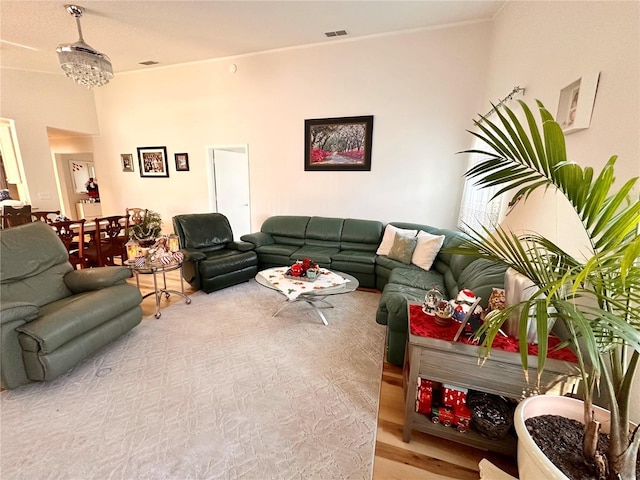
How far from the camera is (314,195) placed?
177 inches

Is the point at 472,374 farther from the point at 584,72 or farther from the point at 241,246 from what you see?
the point at 241,246

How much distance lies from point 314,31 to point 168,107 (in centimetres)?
308

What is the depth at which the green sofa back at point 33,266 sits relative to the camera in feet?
6.85

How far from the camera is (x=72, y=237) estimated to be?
3596 mm

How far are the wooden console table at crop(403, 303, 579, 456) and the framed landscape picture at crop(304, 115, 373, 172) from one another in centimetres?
318

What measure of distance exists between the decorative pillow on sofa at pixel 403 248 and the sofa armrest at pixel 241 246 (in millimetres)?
1996

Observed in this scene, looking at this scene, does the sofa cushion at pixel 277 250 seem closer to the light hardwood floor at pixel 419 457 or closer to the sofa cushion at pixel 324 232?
the sofa cushion at pixel 324 232

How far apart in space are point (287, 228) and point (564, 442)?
12.4 ft

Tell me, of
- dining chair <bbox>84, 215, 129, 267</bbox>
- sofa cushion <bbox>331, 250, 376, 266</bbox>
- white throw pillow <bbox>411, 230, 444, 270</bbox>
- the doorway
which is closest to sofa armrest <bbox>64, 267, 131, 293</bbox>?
dining chair <bbox>84, 215, 129, 267</bbox>

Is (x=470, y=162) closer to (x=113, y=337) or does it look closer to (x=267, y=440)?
(x=267, y=440)

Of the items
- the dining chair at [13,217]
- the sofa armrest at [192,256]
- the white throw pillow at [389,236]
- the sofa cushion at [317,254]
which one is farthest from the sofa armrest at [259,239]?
the dining chair at [13,217]

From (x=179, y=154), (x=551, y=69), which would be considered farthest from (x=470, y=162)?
(x=179, y=154)

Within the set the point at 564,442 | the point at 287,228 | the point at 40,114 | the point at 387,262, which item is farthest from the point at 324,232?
the point at 40,114

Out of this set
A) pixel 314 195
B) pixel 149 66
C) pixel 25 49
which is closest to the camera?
pixel 25 49
